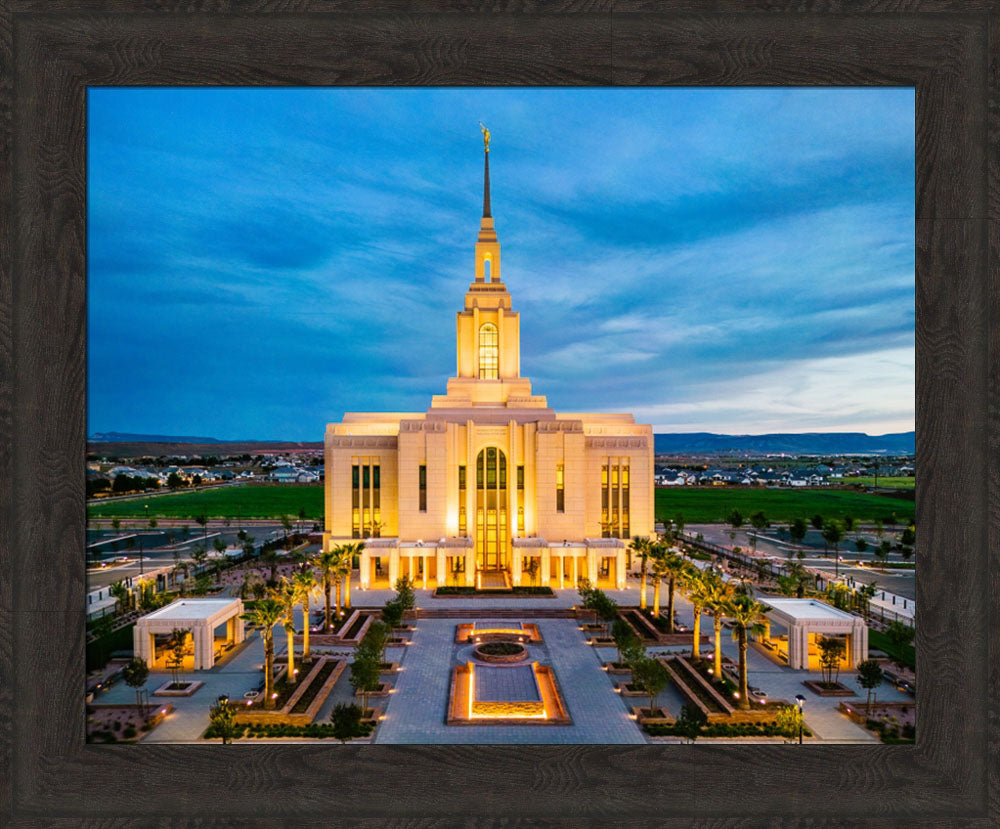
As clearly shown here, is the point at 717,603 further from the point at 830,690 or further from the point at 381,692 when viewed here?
the point at 381,692

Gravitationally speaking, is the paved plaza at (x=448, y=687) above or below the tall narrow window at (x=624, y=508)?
below

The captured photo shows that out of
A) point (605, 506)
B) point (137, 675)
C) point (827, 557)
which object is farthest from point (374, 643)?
point (827, 557)

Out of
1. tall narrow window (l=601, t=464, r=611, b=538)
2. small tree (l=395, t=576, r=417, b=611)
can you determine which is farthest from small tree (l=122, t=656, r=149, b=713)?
tall narrow window (l=601, t=464, r=611, b=538)

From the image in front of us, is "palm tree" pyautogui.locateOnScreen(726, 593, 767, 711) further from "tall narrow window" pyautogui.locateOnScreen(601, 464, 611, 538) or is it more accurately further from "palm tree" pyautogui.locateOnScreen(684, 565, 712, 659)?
"tall narrow window" pyautogui.locateOnScreen(601, 464, 611, 538)

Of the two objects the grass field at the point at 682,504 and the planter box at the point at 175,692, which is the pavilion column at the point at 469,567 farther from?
the grass field at the point at 682,504

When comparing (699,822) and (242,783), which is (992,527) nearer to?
(699,822)


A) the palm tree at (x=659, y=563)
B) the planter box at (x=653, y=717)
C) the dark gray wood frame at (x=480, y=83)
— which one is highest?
the dark gray wood frame at (x=480, y=83)

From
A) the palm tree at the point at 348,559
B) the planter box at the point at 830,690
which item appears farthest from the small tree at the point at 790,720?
the palm tree at the point at 348,559
